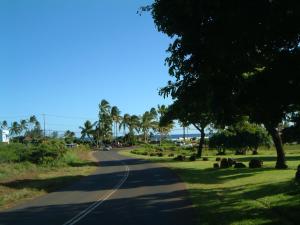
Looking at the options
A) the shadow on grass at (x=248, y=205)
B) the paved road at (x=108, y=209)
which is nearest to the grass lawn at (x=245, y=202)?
the shadow on grass at (x=248, y=205)

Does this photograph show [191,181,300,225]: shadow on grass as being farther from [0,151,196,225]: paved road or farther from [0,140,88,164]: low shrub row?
[0,140,88,164]: low shrub row

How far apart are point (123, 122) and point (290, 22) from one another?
16689 cm

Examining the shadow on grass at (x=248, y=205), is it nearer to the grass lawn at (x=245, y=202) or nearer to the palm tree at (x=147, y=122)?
the grass lawn at (x=245, y=202)

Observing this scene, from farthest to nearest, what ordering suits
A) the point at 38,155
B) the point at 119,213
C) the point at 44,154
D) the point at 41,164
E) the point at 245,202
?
the point at 44,154 < the point at 38,155 < the point at 41,164 < the point at 245,202 < the point at 119,213

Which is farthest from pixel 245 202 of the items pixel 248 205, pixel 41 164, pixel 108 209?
pixel 41 164

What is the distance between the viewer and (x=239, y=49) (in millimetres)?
11359

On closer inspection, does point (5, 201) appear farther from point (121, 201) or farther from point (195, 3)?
point (195, 3)

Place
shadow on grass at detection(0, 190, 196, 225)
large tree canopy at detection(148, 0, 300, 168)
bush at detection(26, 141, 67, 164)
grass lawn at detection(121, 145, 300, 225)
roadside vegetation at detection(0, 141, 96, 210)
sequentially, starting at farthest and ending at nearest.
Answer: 1. bush at detection(26, 141, 67, 164)
2. roadside vegetation at detection(0, 141, 96, 210)
3. shadow on grass at detection(0, 190, 196, 225)
4. grass lawn at detection(121, 145, 300, 225)
5. large tree canopy at detection(148, 0, 300, 168)

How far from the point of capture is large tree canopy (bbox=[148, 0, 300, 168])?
405 inches

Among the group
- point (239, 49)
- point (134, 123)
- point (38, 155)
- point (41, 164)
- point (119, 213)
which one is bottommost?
point (119, 213)

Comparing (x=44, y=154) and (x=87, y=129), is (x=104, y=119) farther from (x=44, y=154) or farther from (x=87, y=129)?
(x=44, y=154)

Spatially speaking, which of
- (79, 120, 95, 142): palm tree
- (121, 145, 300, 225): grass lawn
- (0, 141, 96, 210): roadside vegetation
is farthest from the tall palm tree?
(121, 145, 300, 225): grass lawn

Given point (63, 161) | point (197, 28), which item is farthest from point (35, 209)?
point (63, 161)

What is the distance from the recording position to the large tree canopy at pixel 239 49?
10.3 m
